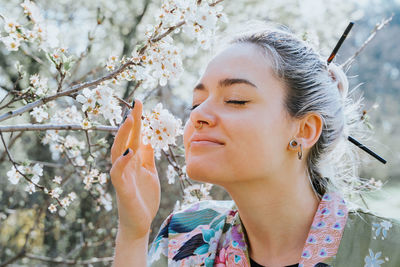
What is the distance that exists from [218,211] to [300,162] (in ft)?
1.54

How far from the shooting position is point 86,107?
1519 mm

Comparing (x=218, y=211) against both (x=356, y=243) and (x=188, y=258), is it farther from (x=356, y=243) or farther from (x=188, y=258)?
(x=356, y=243)

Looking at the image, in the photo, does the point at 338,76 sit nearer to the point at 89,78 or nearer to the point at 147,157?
the point at 147,157

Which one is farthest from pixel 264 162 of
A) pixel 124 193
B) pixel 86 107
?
pixel 86 107

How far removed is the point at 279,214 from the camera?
1644 millimetres

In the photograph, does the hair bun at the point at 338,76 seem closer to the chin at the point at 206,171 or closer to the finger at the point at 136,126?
the chin at the point at 206,171

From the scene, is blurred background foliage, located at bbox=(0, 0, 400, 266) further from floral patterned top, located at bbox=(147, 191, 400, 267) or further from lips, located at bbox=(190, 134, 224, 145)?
lips, located at bbox=(190, 134, 224, 145)

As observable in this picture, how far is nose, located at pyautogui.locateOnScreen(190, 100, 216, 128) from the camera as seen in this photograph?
1.47 metres

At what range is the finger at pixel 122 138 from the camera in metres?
1.43

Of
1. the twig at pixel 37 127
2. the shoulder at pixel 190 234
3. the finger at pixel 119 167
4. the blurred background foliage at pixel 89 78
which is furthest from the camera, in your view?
the blurred background foliage at pixel 89 78

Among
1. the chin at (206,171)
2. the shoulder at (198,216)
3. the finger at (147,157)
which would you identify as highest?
the finger at (147,157)

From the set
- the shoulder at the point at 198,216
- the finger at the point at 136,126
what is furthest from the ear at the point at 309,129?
the finger at the point at 136,126

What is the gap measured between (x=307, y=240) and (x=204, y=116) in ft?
1.94

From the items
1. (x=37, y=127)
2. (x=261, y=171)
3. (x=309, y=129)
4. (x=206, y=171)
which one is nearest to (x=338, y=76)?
(x=309, y=129)
